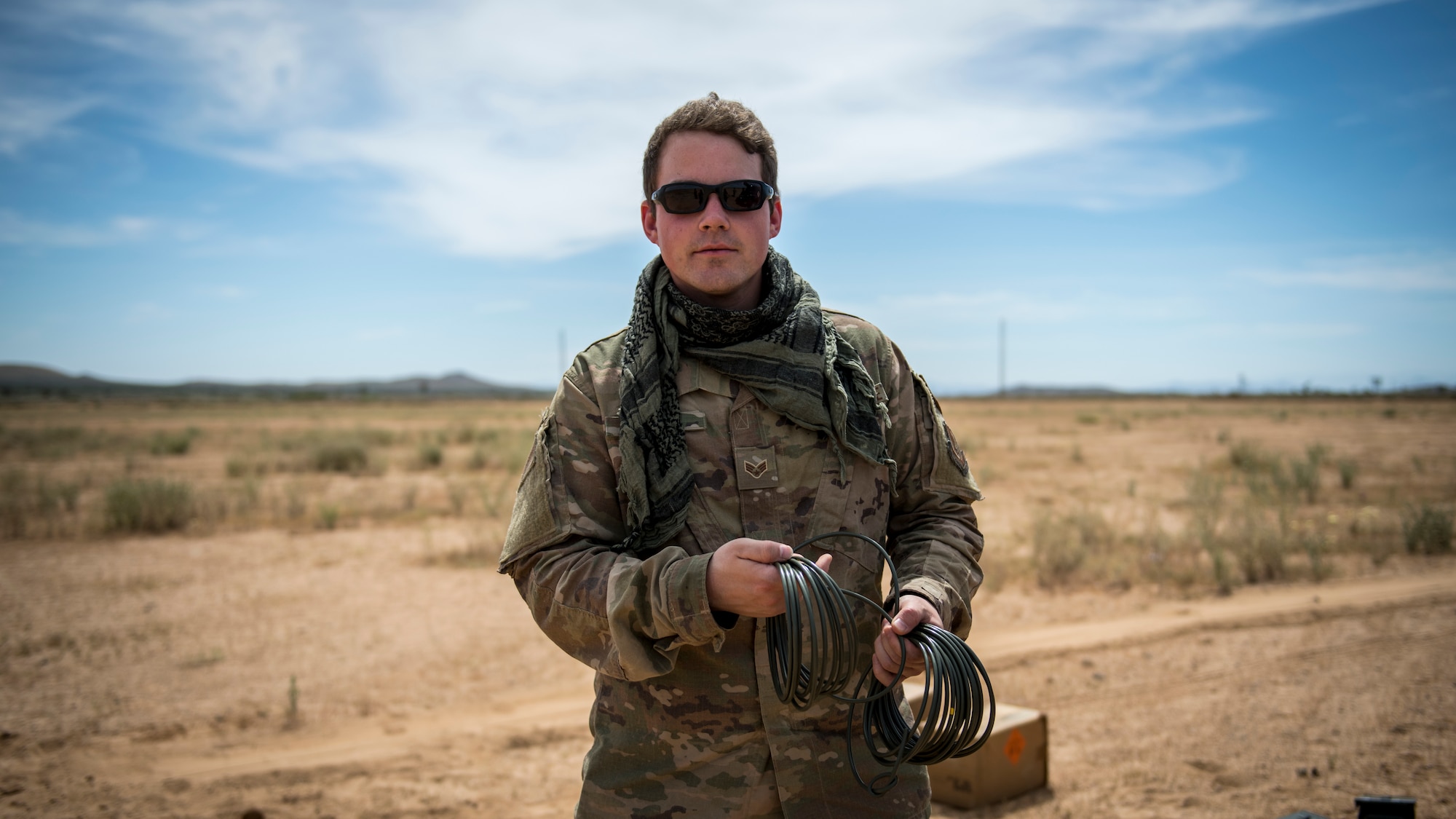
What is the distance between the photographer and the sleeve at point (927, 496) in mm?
1937

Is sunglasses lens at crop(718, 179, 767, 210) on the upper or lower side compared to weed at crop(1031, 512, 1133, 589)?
upper

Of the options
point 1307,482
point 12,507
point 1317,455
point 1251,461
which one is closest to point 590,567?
point 12,507

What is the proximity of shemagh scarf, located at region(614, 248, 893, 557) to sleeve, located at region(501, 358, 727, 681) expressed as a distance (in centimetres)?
7

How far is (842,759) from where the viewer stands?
190cm

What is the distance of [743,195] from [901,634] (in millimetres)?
944

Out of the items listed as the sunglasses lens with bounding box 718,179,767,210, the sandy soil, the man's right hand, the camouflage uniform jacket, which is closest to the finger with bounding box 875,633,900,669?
the camouflage uniform jacket

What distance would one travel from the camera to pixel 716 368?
1.96 meters

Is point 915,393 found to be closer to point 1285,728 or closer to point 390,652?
point 1285,728

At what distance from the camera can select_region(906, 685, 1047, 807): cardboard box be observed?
447 centimetres

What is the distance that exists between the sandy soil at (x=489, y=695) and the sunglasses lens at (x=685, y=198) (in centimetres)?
376

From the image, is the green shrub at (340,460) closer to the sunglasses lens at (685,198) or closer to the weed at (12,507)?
the weed at (12,507)

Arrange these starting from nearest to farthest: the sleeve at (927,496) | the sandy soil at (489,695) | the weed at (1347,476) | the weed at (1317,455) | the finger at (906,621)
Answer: the finger at (906,621) < the sleeve at (927,496) < the sandy soil at (489,695) < the weed at (1347,476) < the weed at (1317,455)

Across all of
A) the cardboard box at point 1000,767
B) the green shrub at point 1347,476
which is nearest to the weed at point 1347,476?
the green shrub at point 1347,476

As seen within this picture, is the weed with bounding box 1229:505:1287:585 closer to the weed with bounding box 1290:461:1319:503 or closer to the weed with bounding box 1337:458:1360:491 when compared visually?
the weed with bounding box 1290:461:1319:503
